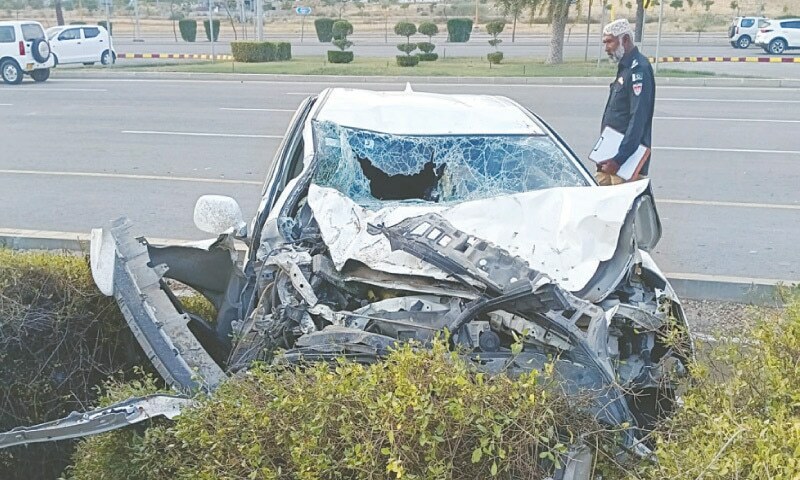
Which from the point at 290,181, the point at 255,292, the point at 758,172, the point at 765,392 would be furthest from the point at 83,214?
the point at 758,172

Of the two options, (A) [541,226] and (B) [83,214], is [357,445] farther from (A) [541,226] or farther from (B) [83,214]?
(B) [83,214]

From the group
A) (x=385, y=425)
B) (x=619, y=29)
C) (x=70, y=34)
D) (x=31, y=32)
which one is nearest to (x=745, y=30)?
(x=70, y=34)

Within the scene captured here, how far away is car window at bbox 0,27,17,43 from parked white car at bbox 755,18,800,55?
27143mm

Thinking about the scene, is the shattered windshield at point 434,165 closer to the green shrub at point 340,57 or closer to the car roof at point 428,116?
the car roof at point 428,116

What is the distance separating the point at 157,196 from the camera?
8953 mm

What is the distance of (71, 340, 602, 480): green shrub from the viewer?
2498 mm

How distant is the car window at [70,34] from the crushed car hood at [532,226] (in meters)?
25.7

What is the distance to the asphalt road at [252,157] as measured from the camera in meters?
7.70

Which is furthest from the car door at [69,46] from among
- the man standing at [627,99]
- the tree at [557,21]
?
the man standing at [627,99]

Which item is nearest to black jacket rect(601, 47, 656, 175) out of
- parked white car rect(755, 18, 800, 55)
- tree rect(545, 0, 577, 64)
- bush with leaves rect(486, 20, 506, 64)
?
bush with leaves rect(486, 20, 506, 64)

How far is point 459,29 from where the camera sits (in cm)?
3797

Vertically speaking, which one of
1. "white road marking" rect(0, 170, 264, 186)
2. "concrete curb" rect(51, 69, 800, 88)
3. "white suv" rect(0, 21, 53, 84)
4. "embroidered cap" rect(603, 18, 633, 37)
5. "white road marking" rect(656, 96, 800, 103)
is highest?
"embroidered cap" rect(603, 18, 633, 37)

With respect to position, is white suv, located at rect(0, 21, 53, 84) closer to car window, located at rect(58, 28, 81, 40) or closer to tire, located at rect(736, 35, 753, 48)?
car window, located at rect(58, 28, 81, 40)

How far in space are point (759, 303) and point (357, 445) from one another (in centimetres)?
413
